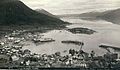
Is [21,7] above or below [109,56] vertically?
above

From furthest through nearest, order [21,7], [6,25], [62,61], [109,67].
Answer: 1. [21,7]
2. [6,25]
3. [62,61]
4. [109,67]

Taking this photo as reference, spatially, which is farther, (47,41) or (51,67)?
(47,41)

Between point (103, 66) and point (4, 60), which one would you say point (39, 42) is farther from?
point (103, 66)

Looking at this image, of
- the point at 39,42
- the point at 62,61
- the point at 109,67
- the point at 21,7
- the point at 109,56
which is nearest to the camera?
the point at 109,67

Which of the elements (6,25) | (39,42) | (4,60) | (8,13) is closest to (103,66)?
(4,60)

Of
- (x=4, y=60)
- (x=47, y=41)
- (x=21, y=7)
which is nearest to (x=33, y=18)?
(x=21, y=7)

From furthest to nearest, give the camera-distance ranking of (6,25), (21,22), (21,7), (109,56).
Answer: (21,7) → (21,22) → (6,25) → (109,56)

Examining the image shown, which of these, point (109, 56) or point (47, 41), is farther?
point (47, 41)

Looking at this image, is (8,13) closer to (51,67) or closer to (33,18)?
(33,18)

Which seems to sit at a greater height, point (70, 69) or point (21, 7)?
point (21, 7)
